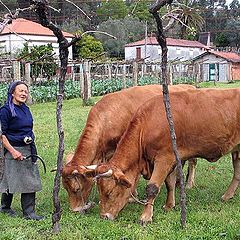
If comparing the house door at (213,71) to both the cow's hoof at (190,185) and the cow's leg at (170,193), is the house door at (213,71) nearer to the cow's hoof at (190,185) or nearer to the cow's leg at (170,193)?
the cow's hoof at (190,185)

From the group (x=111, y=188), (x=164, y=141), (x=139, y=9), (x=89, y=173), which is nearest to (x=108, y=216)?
(x=111, y=188)

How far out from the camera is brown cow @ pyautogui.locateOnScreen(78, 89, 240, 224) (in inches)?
259

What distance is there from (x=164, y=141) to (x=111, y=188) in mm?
939

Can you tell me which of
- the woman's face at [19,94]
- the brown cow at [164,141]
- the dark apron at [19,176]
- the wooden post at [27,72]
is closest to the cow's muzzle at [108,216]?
the brown cow at [164,141]

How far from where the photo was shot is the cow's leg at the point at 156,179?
6582 millimetres

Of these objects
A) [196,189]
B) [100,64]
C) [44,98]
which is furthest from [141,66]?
[196,189]

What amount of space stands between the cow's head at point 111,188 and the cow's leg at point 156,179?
26 centimetres

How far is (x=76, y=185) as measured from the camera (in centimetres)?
690

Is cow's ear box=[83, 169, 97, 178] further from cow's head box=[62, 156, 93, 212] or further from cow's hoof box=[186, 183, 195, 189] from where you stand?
cow's hoof box=[186, 183, 195, 189]

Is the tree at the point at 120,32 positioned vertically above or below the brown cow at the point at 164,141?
above

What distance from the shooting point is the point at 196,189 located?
8.30 metres

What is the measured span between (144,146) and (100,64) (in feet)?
79.3

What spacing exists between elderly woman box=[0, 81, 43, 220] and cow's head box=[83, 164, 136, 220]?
0.82 meters

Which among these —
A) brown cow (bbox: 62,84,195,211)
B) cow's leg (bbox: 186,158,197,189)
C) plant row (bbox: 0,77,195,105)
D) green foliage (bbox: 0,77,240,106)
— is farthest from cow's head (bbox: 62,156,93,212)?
green foliage (bbox: 0,77,240,106)
